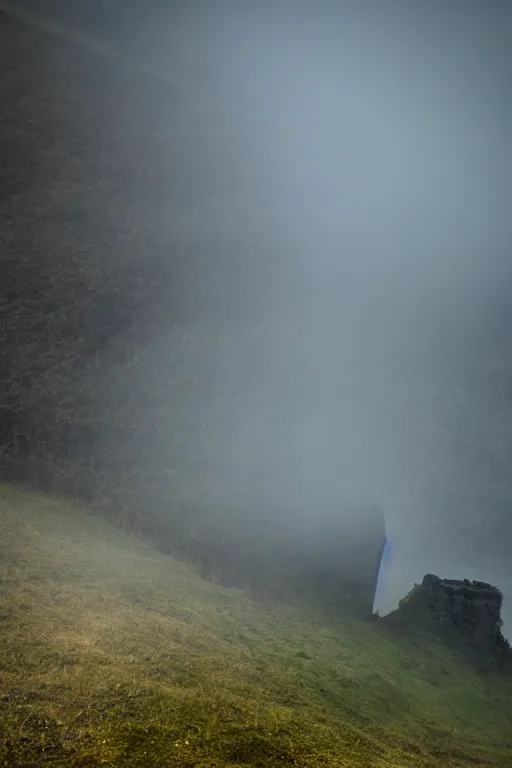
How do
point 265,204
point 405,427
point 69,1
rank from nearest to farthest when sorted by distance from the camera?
point 405,427 < point 265,204 < point 69,1

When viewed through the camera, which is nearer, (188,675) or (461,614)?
(188,675)

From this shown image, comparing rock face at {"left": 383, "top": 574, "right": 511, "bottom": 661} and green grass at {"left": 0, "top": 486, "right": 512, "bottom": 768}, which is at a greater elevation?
rock face at {"left": 383, "top": 574, "right": 511, "bottom": 661}

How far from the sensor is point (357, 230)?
33.0 meters

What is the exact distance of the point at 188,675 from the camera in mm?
6645

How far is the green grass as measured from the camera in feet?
16.0

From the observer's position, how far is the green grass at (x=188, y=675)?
488 centimetres

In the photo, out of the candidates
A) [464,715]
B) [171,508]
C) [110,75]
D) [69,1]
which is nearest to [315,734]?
[464,715]

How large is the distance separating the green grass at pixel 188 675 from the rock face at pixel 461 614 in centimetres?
78

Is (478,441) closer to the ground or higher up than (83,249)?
closer to the ground

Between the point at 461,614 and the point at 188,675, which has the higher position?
the point at 461,614

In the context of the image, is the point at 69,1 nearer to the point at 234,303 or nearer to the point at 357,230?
the point at 357,230

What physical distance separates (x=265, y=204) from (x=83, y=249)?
13.4 metres

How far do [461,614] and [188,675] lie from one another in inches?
437

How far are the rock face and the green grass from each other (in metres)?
0.78
